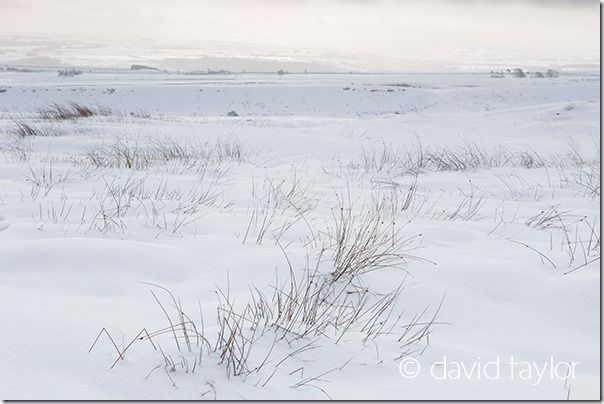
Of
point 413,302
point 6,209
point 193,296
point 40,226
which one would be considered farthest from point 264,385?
point 6,209

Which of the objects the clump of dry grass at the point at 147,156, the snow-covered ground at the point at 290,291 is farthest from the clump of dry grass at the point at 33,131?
the snow-covered ground at the point at 290,291

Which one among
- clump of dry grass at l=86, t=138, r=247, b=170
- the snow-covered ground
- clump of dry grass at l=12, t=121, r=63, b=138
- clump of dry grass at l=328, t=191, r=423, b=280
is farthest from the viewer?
clump of dry grass at l=12, t=121, r=63, b=138

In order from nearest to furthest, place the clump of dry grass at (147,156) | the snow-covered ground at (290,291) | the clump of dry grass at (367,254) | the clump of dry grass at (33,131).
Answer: the snow-covered ground at (290,291) < the clump of dry grass at (367,254) < the clump of dry grass at (147,156) < the clump of dry grass at (33,131)

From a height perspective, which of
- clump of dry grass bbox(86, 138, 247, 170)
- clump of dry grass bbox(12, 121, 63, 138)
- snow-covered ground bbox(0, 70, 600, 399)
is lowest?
clump of dry grass bbox(12, 121, 63, 138)

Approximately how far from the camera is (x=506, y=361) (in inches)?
80.7

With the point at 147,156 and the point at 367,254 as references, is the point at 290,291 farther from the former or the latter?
the point at 147,156

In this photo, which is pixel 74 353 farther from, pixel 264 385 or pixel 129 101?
pixel 129 101

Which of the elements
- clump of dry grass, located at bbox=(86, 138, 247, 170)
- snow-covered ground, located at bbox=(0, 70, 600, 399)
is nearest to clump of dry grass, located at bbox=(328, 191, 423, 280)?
snow-covered ground, located at bbox=(0, 70, 600, 399)

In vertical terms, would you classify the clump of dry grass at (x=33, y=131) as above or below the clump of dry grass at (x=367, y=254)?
below

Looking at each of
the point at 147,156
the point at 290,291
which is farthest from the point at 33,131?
the point at 290,291

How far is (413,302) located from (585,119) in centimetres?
1353

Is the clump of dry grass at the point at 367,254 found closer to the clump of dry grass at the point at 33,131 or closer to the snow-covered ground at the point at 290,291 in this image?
the snow-covered ground at the point at 290,291

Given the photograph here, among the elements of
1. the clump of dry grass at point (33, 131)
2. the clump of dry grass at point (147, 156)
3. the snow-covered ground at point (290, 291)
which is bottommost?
the clump of dry grass at point (33, 131)

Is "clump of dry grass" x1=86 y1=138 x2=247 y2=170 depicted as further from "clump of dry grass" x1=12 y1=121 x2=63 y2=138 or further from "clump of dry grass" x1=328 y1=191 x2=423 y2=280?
"clump of dry grass" x1=328 y1=191 x2=423 y2=280
